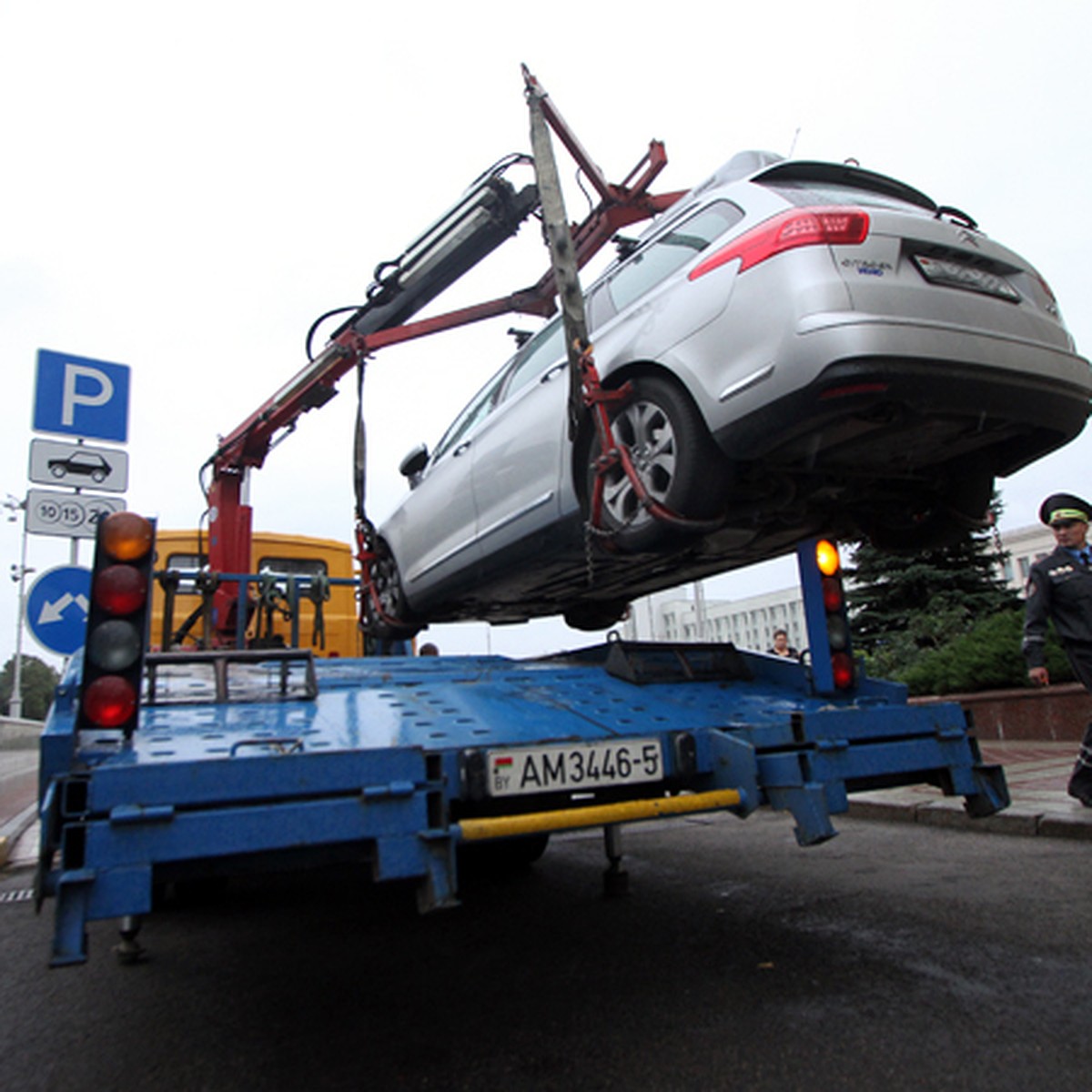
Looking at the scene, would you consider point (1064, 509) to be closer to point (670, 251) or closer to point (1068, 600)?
point (1068, 600)

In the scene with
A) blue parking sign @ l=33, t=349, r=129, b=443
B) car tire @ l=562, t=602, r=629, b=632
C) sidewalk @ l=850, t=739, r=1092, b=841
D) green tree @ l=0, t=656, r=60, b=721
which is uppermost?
green tree @ l=0, t=656, r=60, b=721

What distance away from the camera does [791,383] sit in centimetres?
281

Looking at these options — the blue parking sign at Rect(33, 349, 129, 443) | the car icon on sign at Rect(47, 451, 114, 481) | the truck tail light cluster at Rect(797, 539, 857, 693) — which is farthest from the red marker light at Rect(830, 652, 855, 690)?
the blue parking sign at Rect(33, 349, 129, 443)

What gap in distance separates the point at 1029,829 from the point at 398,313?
5.78m

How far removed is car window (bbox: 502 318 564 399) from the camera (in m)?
4.52

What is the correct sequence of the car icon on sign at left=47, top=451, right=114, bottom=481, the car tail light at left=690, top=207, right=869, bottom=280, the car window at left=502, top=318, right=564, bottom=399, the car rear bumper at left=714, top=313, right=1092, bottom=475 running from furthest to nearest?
the car icon on sign at left=47, top=451, right=114, bottom=481 < the car window at left=502, top=318, right=564, bottom=399 < the car tail light at left=690, top=207, right=869, bottom=280 < the car rear bumper at left=714, top=313, right=1092, bottom=475

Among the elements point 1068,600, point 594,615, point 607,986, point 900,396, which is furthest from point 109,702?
point 1068,600

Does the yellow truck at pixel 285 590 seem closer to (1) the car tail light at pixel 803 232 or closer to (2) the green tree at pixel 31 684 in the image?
(1) the car tail light at pixel 803 232

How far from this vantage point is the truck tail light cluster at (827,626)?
3.48 meters

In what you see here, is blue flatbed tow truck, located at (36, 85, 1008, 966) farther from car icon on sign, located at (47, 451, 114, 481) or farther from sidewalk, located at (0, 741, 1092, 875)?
car icon on sign, located at (47, 451, 114, 481)

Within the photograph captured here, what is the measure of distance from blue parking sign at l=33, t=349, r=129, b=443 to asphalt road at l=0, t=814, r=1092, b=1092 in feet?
11.6

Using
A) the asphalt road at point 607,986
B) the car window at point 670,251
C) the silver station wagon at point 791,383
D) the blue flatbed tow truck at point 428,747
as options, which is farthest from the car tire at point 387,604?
the car window at point 670,251

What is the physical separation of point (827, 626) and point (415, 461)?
341 centimetres

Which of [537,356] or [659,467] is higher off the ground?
[537,356]
